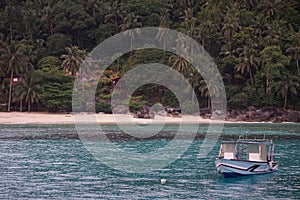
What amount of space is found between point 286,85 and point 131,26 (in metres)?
29.4

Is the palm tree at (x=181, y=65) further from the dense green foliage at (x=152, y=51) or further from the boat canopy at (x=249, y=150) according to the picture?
the boat canopy at (x=249, y=150)

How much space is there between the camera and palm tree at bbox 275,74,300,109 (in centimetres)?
10025

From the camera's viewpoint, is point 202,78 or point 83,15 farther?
point 83,15

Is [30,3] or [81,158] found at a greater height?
[30,3]

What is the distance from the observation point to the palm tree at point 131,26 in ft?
372

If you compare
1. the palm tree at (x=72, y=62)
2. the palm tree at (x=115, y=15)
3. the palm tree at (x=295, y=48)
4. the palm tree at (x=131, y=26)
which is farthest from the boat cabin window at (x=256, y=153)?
the palm tree at (x=115, y=15)

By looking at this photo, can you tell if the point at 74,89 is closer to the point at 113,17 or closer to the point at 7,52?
the point at 7,52

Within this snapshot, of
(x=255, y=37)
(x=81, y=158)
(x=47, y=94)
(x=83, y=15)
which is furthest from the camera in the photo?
(x=83, y=15)

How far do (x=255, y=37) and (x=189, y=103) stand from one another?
15931mm

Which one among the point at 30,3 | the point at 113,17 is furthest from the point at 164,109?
the point at 30,3

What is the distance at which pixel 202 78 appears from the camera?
10138 cm

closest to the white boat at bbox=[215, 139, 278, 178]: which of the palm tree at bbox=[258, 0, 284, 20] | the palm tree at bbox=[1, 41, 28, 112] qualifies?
the palm tree at bbox=[1, 41, 28, 112]

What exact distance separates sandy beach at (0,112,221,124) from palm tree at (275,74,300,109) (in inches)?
492

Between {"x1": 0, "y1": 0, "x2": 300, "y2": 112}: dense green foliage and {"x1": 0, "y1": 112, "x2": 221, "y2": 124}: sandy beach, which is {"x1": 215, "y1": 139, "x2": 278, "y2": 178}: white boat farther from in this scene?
{"x1": 0, "y1": 0, "x2": 300, "y2": 112}: dense green foliage
